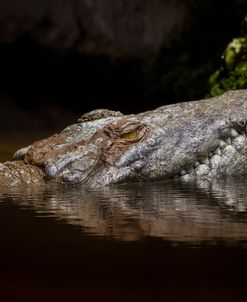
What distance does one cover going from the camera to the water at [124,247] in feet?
9.15

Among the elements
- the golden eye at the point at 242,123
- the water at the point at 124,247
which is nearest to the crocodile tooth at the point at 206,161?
the golden eye at the point at 242,123

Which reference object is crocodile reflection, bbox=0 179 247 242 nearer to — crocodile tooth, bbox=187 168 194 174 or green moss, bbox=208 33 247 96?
crocodile tooth, bbox=187 168 194 174

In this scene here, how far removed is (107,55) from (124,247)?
12.1 metres

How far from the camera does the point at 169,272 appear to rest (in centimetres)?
299

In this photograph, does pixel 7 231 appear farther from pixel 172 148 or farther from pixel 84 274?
pixel 172 148

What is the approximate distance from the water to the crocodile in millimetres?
768

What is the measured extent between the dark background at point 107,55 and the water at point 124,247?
9682 mm

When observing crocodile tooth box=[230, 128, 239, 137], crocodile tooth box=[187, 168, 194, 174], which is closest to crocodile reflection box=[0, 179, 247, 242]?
crocodile tooth box=[187, 168, 194, 174]

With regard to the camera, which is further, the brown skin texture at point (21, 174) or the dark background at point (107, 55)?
the dark background at point (107, 55)

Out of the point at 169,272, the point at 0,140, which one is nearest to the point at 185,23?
the point at 0,140

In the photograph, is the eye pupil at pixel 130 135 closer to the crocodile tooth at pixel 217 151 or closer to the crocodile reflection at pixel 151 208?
the crocodile reflection at pixel 151 208

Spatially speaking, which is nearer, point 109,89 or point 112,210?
point 112,210

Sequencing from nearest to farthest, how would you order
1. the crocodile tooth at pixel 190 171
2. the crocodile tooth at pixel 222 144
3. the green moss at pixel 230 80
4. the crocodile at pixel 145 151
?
the crocodile at pixel 145 151 < the crocodile tooth at pixel 190 171 < the crocodile tooth at pixel 222 144 < the green moss at pixel 230 80

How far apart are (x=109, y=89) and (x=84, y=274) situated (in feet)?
43.2
